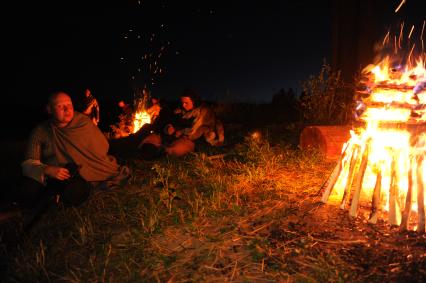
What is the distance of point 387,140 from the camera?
4004 millimetres

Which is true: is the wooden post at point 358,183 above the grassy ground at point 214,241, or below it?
above

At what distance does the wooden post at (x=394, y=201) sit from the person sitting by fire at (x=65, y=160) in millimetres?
3340

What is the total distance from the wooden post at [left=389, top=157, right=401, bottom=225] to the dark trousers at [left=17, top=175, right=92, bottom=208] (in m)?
3.34

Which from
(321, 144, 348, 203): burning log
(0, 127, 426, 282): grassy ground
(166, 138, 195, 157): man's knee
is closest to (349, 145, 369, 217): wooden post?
(0, 127, 426, 282): grassy ground

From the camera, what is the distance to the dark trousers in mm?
3945

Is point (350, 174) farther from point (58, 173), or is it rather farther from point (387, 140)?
point (58, 173)

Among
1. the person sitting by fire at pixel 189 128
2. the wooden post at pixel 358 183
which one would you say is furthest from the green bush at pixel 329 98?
the wooden post at pixel 358 183


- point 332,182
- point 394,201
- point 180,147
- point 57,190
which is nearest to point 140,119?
point 180,147

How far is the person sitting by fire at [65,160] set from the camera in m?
4.01

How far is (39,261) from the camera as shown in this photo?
115 inches

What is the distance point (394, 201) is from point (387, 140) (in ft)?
2.66

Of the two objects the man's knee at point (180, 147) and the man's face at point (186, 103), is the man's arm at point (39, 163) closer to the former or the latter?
the man's knee at point (180, 147)

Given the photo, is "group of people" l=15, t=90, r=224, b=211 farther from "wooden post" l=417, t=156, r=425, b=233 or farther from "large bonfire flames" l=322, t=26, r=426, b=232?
"wooden post" l=417, t=156, r=425, b=233

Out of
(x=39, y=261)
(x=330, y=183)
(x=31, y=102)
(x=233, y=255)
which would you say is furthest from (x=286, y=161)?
(x=31, y=102)
